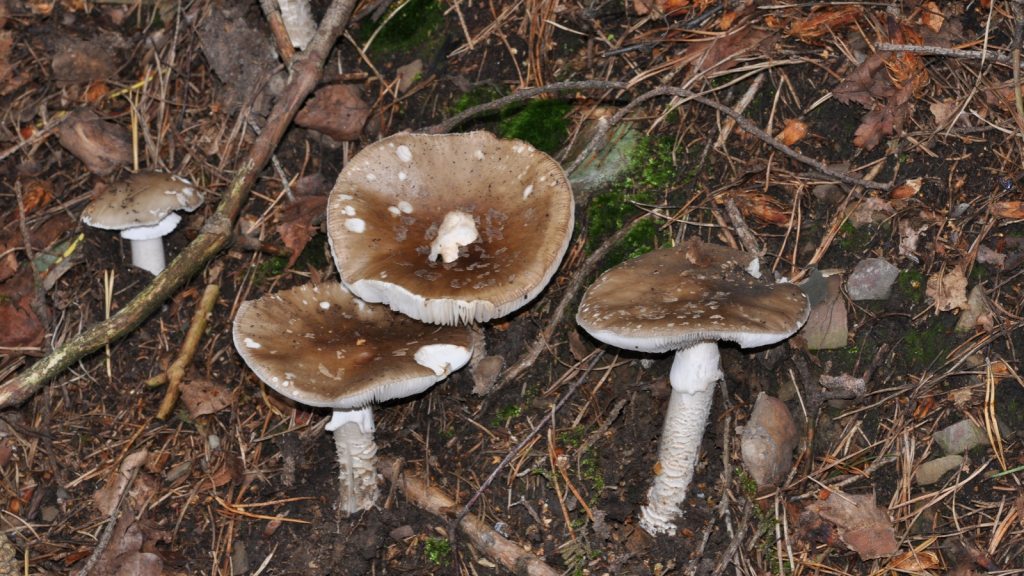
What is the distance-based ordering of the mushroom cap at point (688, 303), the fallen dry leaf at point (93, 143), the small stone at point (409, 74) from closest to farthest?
the mushroom cap at point (688, 303)
the small stone at point (409, 74)
the fallen dry leaf at point (93, 143)

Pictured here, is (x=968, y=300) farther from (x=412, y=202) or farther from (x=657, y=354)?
(x=412, y=202)

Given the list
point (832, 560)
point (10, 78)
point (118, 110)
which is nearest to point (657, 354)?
point (832, 560)

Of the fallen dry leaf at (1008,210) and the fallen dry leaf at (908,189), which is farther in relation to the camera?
the fallen dry leaf at (908,189)

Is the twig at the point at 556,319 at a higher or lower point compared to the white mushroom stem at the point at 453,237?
lower

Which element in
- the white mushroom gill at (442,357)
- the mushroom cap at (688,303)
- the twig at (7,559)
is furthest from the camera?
the twig at (7,559)

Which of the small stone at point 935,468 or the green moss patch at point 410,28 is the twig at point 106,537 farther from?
the small stone at point 935,468

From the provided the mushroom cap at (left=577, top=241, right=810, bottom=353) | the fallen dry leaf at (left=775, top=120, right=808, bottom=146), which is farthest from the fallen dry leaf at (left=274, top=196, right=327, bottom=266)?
the fallen dry leaf at (left=775, top=120, right=808, bottom=146)

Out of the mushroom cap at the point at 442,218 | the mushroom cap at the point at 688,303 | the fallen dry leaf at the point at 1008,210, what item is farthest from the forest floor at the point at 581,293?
the mushroom cap at the point at 442,218

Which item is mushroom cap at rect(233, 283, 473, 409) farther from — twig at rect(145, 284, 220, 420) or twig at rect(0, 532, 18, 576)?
twig at rect(0, 532, 18, 576)
